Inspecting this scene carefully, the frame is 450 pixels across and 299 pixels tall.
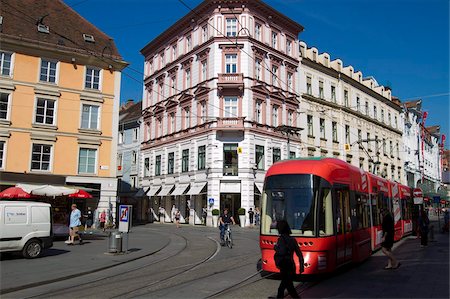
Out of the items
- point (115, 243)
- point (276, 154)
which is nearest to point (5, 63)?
point (115, 243)

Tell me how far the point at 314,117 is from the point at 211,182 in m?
15.2

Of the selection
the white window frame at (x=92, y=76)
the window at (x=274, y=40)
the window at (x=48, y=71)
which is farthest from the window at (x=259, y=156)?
the window at (x=48, y=71)

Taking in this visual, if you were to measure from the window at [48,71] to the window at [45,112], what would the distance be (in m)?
1.61

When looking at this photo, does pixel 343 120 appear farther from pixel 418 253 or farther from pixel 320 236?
pixel 320 236

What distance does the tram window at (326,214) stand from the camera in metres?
10.6

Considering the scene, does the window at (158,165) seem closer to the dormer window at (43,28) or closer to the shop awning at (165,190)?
the shop awning at (165,190)

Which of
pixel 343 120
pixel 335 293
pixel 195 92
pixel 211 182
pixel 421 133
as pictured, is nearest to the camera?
pixel 335 293

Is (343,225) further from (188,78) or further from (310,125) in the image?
(310,125)

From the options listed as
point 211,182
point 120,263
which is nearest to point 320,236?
point 120,263

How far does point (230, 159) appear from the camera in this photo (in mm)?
38562

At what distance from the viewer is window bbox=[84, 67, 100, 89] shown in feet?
109

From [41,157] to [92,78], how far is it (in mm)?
7415

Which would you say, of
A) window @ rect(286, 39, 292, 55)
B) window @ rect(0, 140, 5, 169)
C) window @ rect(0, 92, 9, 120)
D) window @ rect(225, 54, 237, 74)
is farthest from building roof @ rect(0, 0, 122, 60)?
window @ rect(286, 39, 292, 55)

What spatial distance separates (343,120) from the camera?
5044 centimetres
